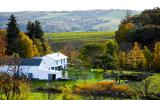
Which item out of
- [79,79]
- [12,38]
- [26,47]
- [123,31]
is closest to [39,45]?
[12,38]

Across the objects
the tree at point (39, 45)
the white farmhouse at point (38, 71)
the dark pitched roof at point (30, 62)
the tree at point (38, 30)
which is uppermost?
the tree at point (38, 30)

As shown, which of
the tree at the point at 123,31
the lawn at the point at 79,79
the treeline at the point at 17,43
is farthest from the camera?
the tree at the point at 123,31

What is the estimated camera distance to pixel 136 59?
7781 cm

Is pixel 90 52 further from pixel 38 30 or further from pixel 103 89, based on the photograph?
pixel 103 89

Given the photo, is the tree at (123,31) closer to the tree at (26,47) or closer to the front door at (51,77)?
the tree at (26,47)

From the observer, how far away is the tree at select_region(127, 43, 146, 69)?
77562 mm

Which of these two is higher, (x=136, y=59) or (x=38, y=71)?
(x=136, y=59)

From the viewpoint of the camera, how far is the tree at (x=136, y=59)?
254ft

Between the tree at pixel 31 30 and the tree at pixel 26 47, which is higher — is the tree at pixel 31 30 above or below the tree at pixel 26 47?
above

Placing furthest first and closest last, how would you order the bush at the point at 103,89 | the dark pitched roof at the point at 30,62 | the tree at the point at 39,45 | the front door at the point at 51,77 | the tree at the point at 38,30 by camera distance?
the tree at the point at 38,30 → the tree at the point at 39,45 → the dark pitched roof at the point at 30,62 → the front door at the point at 51,77 → the bush at the point at 103,89

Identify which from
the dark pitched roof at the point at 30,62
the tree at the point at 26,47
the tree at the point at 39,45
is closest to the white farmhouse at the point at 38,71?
the dark pitched roof at the point at 30,62

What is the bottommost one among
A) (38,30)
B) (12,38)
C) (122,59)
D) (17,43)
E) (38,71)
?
(38,71)

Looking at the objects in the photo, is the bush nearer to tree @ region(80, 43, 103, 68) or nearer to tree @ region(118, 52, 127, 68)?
tree @ region(118, 52, 127, 68)

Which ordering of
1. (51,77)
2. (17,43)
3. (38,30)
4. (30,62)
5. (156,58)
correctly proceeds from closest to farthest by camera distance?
(51,77) → (30,62) → (156,58) → (17,43) → (38,30)
